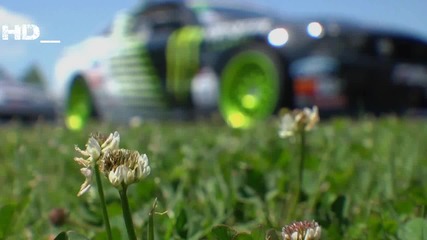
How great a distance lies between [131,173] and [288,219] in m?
0.69

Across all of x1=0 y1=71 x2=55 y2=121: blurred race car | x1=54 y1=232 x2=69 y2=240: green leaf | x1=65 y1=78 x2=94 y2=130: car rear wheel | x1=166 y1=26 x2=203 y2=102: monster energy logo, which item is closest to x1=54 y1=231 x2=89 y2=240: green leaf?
x1=54 y1=232 x2=69 y2=240: green leaf

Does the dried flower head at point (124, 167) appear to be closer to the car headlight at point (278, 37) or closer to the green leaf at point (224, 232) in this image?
the green leaf at point (224, 232)

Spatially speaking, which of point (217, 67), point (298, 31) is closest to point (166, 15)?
point (217, 67)

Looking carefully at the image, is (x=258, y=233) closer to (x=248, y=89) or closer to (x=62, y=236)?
(x=62, y=236)

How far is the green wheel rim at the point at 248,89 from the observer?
5.71m

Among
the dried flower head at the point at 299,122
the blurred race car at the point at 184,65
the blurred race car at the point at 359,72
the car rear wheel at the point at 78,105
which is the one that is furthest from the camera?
the car rear wheel at the point at 78,105

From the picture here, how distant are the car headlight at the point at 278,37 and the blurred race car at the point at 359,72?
197mm

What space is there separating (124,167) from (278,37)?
5.11m

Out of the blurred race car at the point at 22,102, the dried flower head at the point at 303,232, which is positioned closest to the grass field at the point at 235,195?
the dried flower head at the point at 303,232

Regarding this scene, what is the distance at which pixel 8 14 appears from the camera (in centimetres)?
81

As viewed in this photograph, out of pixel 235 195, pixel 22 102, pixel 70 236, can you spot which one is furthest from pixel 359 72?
pixel 22 102

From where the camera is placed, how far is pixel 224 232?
850 mm

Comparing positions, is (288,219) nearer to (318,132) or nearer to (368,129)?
(318,132)

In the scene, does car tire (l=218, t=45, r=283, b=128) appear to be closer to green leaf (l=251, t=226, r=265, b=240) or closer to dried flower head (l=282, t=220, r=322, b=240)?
green leaf (l=251, t=226, r=265, b=240)
